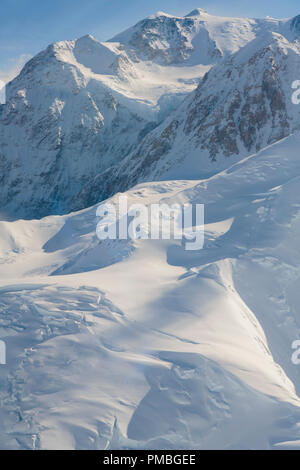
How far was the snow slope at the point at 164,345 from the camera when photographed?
964 centimetres

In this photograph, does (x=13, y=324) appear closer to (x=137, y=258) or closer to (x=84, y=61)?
(x=137, y=258)

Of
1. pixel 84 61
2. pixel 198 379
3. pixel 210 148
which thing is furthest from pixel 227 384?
pixel 84 61

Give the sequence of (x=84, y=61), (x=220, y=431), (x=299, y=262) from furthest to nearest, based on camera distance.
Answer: (x=84, y=61) → (x=299, y=262) → (x=220, y=431)

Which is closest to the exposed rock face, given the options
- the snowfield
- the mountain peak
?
the snowfield

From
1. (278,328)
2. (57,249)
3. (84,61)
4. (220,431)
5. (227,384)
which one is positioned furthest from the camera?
(84,61)

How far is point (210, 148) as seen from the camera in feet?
176

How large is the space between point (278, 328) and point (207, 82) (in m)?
54.1
